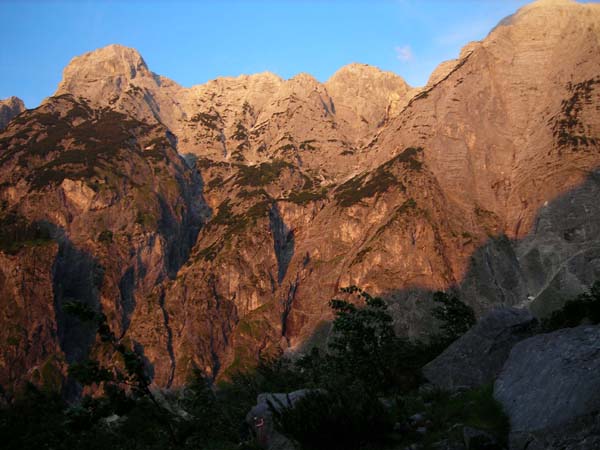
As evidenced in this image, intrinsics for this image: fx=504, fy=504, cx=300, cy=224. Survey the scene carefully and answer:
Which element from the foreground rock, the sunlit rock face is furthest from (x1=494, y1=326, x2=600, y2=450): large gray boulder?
the sunlit rock face

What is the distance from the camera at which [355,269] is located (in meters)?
159

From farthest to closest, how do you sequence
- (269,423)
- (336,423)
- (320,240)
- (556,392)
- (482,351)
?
(320,240)
(482,351)
(269,423)
(336,423)
(556,392)

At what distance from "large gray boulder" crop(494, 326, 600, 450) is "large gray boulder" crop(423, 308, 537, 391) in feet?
28.0

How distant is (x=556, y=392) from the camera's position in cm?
1388

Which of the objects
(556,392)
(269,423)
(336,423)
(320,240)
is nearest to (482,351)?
(269,423)

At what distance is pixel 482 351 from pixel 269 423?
Answer: 1367 centimetres

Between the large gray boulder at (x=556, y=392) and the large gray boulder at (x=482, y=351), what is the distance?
28.0 feet

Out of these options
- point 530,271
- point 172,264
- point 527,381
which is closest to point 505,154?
point 530,271

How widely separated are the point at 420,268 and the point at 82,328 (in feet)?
345

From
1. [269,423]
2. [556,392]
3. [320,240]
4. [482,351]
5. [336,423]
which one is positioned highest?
[320,240]

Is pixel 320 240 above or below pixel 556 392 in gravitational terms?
above

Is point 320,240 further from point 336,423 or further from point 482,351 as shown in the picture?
point 336,423

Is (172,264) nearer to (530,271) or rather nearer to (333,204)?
(333,204)

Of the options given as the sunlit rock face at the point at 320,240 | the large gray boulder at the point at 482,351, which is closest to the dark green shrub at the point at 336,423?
the large gray boulder at the point at 482,351
